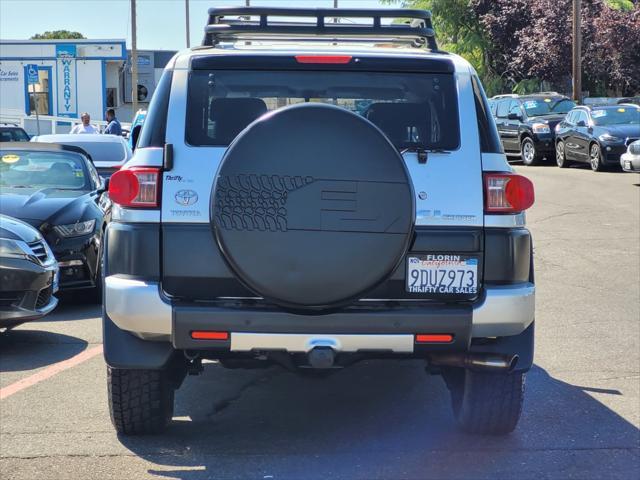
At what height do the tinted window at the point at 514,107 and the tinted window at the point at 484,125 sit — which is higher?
the tinted window at the point at 514,107

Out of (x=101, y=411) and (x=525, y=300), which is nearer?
(x=525, y=300)

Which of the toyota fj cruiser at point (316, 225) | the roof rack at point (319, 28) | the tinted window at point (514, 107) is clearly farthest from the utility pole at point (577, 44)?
the toyota fj cruiser at point (316, 225)

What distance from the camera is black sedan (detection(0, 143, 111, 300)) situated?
964cm

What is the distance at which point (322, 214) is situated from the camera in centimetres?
451

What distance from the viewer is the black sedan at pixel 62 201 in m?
9.64

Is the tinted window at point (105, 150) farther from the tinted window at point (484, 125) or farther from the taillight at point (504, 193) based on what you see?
the taillight at point (504, 193)

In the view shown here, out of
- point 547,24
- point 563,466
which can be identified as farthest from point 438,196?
point 547,24

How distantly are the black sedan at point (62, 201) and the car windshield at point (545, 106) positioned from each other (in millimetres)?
19491

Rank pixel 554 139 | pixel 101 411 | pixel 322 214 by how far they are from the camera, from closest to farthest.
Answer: pixel 322 214, pixel 101 411, pixel 554 139

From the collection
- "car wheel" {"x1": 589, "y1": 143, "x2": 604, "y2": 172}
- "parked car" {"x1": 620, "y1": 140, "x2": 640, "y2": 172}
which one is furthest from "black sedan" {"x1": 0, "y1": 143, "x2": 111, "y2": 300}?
"car wheel" {"x1": 589, "y1": 143, "x2": 604, "y2": 172}

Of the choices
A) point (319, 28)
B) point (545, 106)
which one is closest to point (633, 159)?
point (545, 106)

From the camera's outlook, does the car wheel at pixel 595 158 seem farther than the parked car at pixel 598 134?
Yes

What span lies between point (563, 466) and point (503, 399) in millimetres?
455

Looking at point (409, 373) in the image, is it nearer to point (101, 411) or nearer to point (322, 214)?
point (101, 411)
